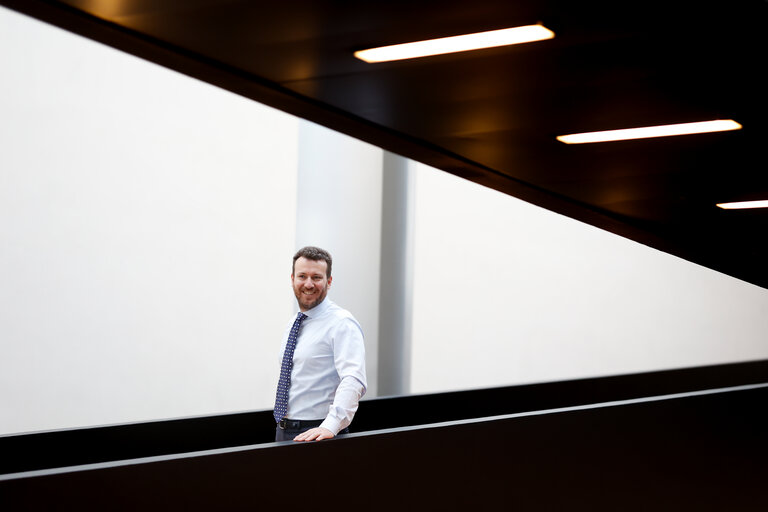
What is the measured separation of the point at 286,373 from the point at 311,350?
0.61 feet

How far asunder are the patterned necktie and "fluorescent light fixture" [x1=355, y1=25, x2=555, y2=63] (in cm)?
166

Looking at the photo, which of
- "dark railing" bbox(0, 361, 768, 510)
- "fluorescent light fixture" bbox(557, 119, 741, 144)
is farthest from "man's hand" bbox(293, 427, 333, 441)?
"fluorescent light fixture" bbox(557, 119, 741, 144)

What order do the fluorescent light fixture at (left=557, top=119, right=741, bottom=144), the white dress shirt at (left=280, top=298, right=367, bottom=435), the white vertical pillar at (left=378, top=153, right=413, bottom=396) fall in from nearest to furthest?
1. the fluorescent light fixture at (left=557, top=119, right=741, bottom=144)
2. the white dress shirt at (left=280, top=298, right=367, bottom=435)
3. the white vertical pillar at (left=378, top=153, right=413, bottom=396)

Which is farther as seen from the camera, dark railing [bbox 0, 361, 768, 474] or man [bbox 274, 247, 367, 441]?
man [bbox 274, 247, 367, 441]

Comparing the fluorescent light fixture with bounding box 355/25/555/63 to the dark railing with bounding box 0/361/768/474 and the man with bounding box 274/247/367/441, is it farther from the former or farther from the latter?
the dark railing with bounding box 0/361/768/474

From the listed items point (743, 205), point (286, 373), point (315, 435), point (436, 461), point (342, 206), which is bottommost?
point (436, 461)

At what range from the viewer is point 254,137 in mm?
10188

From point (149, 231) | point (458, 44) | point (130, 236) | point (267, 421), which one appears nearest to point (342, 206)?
point (149, 231)

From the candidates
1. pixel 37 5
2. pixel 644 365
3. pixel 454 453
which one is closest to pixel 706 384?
pixel 644 365

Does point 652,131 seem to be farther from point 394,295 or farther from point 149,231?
point 394,295

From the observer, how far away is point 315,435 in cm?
368

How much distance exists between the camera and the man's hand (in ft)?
12.0

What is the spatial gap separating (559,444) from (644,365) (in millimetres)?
8745

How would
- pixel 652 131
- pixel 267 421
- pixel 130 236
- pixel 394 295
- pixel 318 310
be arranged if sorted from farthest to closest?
pixel 394 295 < pixel 130 236 < pixel 267 421 < pixel 318 310 < pixel 652 131
